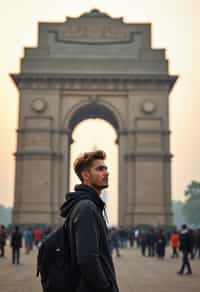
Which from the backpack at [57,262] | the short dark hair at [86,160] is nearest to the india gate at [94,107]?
the short dark hair at [86,160]

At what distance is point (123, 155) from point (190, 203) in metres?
77.0

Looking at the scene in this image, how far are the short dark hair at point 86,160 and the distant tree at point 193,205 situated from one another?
367 feet

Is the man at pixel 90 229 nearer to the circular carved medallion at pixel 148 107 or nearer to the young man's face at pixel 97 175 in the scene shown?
the young man's face at pixel 97 175

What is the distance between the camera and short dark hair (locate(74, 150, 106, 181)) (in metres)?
4.04

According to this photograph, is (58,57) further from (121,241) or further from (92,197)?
(92,197)

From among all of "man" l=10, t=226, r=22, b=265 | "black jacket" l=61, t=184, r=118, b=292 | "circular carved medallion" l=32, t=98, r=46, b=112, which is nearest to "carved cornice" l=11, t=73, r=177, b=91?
"circular carved medallion" l=32, t=98, r=46, b=112

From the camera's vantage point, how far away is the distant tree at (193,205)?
11400cm

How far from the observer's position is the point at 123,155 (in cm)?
4412

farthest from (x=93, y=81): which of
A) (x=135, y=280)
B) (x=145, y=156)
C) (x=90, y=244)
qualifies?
(x=90, y=244)

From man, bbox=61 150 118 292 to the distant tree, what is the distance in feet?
367

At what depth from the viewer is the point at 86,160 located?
4.05 m

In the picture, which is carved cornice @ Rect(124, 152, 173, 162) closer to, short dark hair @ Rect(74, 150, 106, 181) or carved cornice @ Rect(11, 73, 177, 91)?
carved cornice @ Rect(11, 73, 177, 91)

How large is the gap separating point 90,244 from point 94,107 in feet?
142

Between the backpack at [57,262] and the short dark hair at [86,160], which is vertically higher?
the short dark hair at [86,160]
